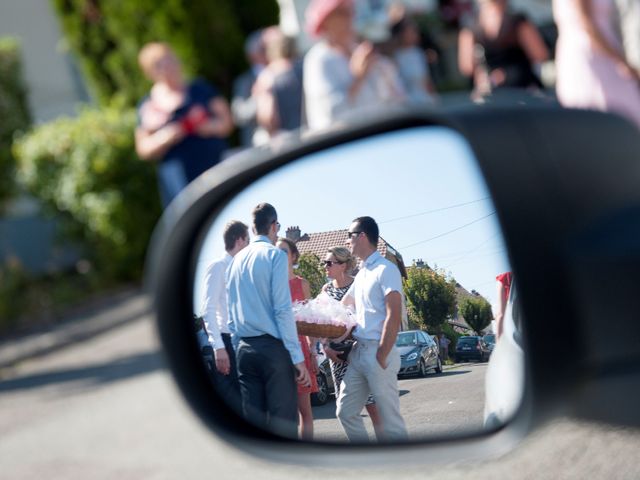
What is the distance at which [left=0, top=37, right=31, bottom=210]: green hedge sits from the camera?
11.1m

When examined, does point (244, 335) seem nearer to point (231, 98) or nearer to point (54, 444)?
point (54, 444)

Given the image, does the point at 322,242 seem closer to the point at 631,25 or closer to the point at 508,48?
the point at 631,25

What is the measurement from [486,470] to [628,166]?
204 cm

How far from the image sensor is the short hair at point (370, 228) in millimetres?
1321

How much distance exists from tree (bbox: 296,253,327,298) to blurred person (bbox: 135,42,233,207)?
557 centimetres

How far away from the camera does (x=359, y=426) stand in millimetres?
1426

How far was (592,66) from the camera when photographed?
3686 mm

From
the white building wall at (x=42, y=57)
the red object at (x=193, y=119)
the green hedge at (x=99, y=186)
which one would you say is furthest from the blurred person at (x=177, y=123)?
the white building wall at (x=42, y=57)

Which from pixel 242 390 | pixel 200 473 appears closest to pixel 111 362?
pixel 200 473

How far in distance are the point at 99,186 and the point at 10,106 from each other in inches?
117

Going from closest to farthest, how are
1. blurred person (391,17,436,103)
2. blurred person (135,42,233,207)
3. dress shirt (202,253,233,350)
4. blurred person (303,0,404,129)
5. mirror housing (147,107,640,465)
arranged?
mirror housing (147,107,640,465)
dress shirt (202,253,233,350)
blurred person (303,0,404,129)
blurred person (135,42,233,207)
blurred person (391,17,436,103)

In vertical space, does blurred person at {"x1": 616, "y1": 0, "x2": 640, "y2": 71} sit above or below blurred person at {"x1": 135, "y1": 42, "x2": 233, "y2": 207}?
below

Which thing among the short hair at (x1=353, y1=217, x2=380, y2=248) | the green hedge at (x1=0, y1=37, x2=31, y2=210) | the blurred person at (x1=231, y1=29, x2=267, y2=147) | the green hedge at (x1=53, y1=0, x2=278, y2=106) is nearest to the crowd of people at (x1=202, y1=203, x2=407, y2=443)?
the short hair at (x1=353, y1=217, x2=380, y2=248)

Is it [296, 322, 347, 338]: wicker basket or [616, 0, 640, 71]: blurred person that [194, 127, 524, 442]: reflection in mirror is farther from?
[616, 0, 640, 71]: blurred person
